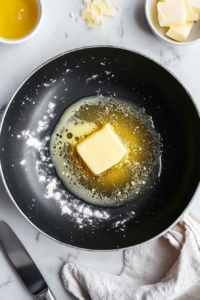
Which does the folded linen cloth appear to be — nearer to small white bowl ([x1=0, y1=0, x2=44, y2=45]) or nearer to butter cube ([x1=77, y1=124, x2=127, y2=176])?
butter cube ([x1=77, y1=124, x2=127, y2=176])

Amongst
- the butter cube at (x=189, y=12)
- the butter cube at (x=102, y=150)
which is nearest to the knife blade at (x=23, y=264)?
the butter cube at (x=102, y=150)

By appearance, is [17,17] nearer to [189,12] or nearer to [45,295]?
[189,12]

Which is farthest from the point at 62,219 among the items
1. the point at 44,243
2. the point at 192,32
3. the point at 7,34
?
the point at 192,32

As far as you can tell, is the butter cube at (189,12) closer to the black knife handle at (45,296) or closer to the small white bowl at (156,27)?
the small white bowl at (156,27)

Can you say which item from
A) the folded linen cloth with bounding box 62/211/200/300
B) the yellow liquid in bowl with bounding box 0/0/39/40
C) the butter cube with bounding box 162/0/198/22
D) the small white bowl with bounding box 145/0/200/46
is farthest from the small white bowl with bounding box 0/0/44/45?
the folded linen cloth with bounding box 62/211/200/300

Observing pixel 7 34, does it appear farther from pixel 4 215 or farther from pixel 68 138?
pixel 4 215

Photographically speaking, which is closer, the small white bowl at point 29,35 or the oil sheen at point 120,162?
the small white bowl at point 29,35
